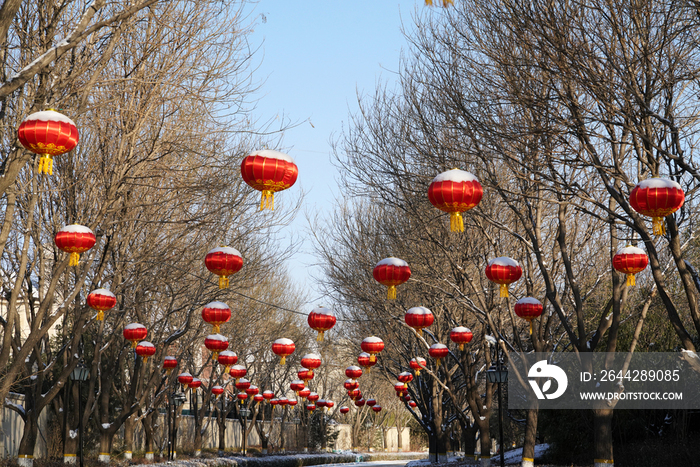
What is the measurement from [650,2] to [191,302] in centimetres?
1524

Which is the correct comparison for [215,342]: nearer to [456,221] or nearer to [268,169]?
[268,169]

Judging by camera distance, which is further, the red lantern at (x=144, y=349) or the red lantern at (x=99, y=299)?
the red lantern at (x=144, y=349)

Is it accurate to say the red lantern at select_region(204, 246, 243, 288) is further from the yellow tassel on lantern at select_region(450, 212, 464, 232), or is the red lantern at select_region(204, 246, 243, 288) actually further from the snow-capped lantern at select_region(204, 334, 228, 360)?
the snow-capped lantern at select_region(204, 334, 228, 360)

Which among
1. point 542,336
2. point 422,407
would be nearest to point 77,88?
point 542,336

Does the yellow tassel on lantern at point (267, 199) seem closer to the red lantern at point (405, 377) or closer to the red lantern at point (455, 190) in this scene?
the red lantern at point (455, 190)

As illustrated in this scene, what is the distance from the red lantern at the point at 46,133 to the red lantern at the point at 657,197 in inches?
290

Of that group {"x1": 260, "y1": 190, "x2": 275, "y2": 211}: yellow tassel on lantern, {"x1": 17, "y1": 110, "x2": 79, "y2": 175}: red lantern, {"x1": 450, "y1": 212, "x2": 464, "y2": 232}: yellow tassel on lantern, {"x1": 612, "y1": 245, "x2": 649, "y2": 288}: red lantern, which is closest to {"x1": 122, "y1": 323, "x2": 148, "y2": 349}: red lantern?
{"x1": 260, "y1": 190, "x2": 275, "y2": 211}: yellow tassel on lantern

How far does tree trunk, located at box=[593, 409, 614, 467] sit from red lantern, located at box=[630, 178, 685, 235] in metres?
6.22

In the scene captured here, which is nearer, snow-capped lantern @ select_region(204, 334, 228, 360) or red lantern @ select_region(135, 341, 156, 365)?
red lantern @ select_region(135, 341, 156, 365)

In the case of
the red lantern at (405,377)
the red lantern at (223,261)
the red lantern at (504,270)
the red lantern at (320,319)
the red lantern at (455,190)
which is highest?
the red lantern at (455,190)

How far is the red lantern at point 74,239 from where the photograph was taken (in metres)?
10.9

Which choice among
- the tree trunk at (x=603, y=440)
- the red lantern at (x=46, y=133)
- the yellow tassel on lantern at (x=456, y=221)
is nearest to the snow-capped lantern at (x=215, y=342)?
the tree trunk at (x=603, y=440)

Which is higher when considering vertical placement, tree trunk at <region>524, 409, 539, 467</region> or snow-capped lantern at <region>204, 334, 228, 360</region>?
snow-capped lantern at <region>204, 334, 228, 360</region>

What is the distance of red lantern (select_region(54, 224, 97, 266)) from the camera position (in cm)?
1085
